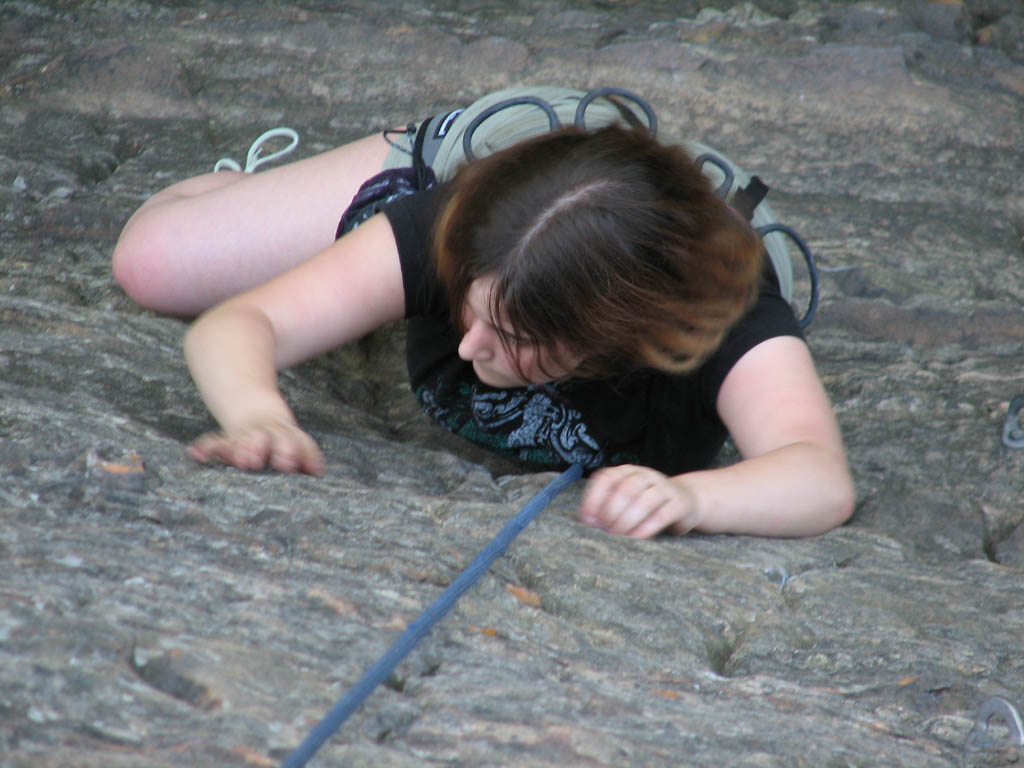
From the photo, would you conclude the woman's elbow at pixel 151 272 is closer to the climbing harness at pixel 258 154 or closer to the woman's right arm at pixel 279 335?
the woman's right arm at pixel 279 335

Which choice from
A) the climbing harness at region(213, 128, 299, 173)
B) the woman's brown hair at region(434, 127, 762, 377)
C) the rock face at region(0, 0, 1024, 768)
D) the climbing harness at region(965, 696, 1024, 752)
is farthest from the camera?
the climbing harness at region(213, 128, 299, 173)

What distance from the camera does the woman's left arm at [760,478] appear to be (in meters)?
1.58

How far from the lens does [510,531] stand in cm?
150

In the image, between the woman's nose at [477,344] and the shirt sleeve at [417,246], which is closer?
the woman's nose at [477,344]

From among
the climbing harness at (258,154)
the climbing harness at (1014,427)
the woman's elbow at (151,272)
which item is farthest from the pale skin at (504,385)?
the climbing harness at (258,154)

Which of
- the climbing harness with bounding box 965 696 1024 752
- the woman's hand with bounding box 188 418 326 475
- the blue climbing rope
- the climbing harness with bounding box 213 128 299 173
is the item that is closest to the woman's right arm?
the woman's hand with bounding box 188 418 326 475

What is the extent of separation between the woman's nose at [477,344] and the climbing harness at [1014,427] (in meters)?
1.24

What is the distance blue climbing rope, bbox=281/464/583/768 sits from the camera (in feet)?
3.20

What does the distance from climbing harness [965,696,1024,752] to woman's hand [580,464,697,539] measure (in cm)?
49

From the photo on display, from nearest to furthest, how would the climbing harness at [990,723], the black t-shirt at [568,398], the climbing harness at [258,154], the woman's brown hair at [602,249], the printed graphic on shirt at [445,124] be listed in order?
the climbing harness at [990,723]
the woman's brown hair at [602,249]
the black t-shirt at [568,398]
the printed graphic on shirt at [445,124]
the climbing harness at [258,154]

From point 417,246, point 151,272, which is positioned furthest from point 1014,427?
point 151,272

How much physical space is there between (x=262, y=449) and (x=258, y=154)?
5.92ft

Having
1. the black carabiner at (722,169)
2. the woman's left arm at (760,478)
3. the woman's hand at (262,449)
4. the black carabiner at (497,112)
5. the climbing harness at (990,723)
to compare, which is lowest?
the climbing harness at (990,723)

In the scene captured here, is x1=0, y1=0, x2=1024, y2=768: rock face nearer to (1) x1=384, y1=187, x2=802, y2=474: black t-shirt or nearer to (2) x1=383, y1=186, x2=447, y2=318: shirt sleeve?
(1) x1=384, y1=187, x2=802, y2=474: black t-shirt
